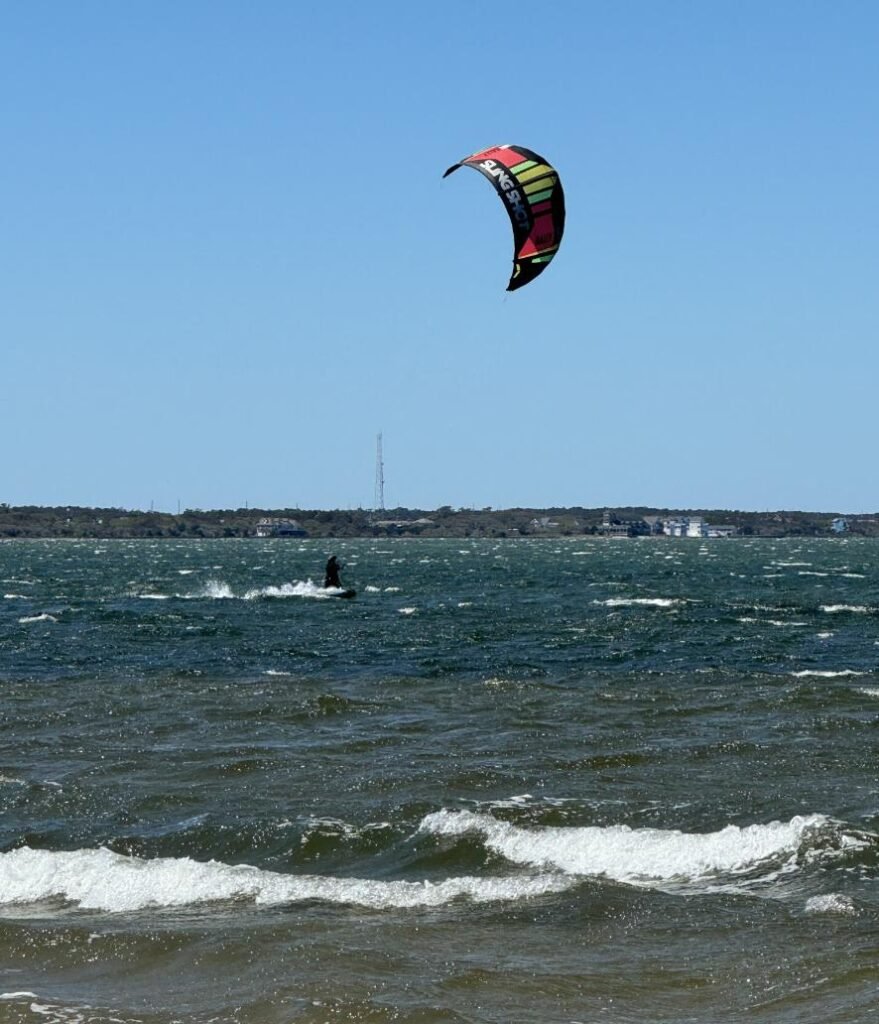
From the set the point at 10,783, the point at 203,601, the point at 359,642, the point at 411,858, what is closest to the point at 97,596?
the point at 203,601

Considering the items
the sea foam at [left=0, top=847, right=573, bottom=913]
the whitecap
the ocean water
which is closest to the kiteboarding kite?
the ocean water

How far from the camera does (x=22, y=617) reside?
52375 mm

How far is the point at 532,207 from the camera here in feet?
62.8

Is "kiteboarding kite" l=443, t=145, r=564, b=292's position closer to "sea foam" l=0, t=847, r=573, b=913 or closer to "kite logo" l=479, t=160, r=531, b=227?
"kite logo" l=479, t=160, r=531, b=227

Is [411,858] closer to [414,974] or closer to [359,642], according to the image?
[414,974]

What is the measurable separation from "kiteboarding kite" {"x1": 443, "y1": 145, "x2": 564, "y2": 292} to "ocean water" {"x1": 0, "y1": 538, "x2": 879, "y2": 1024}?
21.6ft

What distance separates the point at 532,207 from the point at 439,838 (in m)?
7.88

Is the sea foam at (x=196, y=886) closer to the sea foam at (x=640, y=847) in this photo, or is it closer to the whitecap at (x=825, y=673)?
the sea foam at (x=640, y=847)

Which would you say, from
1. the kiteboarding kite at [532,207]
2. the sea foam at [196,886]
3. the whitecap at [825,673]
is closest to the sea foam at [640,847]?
the sea foam at [196,886]

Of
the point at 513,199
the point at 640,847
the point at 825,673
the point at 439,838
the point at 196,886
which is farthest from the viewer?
the point at 825,673

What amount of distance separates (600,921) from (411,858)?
2916 millimetres

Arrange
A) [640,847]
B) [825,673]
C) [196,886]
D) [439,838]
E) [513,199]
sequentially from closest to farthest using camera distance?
[196,886] → [640,847] → [439,838] → [513,199] → [825,673]

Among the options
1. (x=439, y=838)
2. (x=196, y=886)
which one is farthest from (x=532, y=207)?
(x=196, y=886)

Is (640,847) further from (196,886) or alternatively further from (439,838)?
(196,886)
